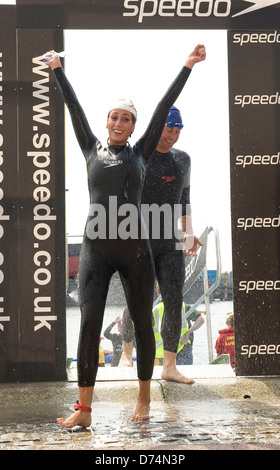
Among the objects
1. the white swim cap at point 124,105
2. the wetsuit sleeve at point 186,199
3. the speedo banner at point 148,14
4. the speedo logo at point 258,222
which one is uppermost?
the speedo banner at point 148,14

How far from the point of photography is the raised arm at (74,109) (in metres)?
4.70

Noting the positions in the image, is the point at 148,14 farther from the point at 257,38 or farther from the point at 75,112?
the point at 75,112

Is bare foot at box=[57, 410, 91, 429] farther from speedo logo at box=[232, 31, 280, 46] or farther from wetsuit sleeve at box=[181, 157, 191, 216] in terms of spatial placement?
speedo logo at box=[232, 31, 280, 46]

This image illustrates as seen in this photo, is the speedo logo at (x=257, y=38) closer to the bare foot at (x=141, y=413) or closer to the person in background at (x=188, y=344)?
the person in background at (x=188, y=344)

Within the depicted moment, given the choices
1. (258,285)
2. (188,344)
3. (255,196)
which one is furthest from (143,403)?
(188,344)

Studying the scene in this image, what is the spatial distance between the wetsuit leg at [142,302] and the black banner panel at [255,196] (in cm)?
168

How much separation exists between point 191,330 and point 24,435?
3.44 metres

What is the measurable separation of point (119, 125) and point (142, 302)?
1163 millimetres

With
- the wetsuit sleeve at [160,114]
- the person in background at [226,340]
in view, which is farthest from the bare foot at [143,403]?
the person in background at [226,340]

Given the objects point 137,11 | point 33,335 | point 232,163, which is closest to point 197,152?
point 232,163

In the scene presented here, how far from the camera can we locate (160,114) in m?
4.77

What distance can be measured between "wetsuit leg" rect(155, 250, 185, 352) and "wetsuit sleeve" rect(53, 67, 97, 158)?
1441 millimetres

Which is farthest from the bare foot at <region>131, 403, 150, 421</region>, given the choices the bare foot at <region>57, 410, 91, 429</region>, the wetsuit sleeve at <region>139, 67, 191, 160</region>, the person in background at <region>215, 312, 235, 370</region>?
the person in background at <region>215, 312, 235, 370</region>
